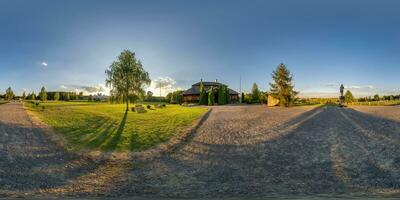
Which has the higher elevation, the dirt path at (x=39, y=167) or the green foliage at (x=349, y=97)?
the green foliage at (x=349, y=97)

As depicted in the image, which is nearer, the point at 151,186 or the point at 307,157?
the point at 151,186


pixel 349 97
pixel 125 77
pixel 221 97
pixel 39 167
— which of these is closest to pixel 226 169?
pixel 39 167

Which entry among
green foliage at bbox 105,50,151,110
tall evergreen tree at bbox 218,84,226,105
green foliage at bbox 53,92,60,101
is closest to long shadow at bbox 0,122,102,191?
green foliage at bbox 105,50,151,110

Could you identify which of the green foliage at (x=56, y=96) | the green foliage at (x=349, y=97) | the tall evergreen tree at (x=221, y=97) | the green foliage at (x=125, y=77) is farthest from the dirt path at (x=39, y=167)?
the green foliage at (x=56, y=96)

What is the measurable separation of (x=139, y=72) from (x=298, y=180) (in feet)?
125

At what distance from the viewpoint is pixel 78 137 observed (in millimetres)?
16047

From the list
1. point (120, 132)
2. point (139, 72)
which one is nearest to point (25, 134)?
point (120, 132)

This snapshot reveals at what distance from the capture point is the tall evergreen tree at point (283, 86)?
5203 centimetres

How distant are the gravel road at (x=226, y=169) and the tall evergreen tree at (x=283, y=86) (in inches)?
1484

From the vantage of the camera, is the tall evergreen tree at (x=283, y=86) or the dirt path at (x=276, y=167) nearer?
the dirt path at (x=276, y=167)

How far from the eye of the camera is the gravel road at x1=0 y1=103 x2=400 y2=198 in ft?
25.2

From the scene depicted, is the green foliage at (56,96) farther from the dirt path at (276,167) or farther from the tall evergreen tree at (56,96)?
the dirt path at (276,167)

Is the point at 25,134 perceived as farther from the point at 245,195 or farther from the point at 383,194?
the point at 383,194

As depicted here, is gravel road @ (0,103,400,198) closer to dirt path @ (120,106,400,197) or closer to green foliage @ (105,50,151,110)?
dirt path @ (120,106,400,197)
